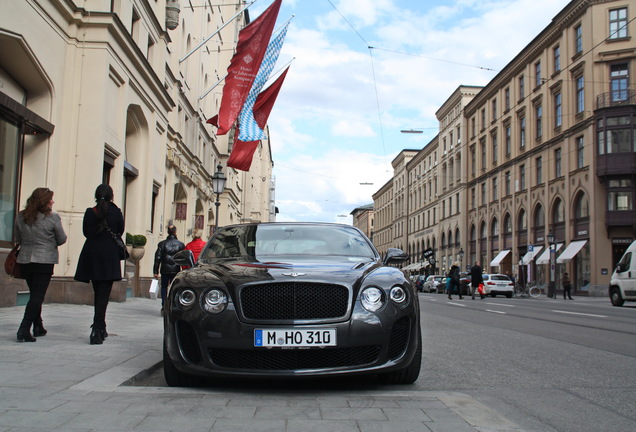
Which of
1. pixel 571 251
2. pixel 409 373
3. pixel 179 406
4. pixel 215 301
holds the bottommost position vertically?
Result: pixel 179 406

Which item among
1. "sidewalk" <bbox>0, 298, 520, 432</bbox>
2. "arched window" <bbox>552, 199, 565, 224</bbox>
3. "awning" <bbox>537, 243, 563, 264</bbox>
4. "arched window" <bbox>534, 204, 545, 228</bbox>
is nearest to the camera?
"sidewalk" <bbox>0, 298, 520, 432</bbox>

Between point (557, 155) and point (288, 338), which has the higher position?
point (557, 155)

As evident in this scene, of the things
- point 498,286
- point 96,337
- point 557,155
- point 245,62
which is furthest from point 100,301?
point 557,155

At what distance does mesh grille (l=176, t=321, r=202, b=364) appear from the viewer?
4.55 m

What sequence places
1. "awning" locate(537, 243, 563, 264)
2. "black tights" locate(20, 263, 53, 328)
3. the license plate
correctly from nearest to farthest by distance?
the license plate, "black tights" locate(20, 263, 53, 328), "awning" locate(537, 243, 563, 264)

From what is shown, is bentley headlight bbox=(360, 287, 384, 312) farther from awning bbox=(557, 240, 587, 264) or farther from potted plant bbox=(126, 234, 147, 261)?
awning bbox=(557, 240, 587, 264)

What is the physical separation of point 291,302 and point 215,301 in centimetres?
58

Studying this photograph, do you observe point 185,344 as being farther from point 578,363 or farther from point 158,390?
point 578,363

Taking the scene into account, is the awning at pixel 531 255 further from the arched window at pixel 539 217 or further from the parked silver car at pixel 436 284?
the parked silver car at pixel 436 284

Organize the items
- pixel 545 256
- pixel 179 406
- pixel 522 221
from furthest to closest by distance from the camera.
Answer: pixel 522 221, pixel 545 256, pixel 179 406

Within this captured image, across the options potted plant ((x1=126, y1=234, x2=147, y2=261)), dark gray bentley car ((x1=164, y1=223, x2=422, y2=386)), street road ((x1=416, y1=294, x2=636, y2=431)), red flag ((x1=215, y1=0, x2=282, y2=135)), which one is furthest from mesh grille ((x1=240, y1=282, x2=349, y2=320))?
red flag ((x1=215, y1=0, x2=282, y2=135))

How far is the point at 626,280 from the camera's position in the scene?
2092cm

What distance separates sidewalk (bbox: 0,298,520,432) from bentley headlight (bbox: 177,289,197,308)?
2.16ft

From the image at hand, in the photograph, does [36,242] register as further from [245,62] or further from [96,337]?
[245,62]
